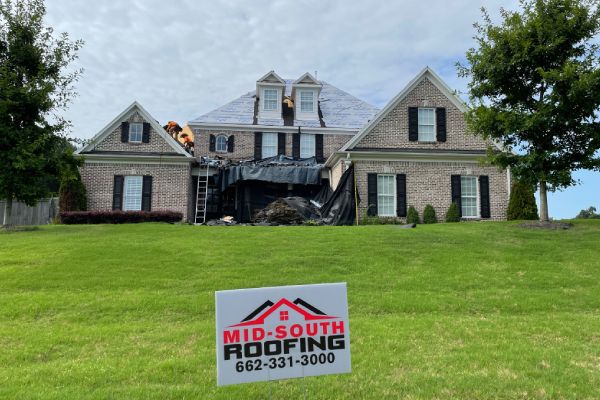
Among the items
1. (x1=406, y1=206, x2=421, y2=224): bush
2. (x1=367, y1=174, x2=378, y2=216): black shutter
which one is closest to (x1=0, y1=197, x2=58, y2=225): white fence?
(x1=367, y1=174, x2=378, y2=216): black shutter

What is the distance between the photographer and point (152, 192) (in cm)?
2264

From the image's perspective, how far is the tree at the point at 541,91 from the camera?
48.3 feet

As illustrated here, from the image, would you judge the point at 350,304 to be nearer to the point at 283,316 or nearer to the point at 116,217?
the point at 283,316

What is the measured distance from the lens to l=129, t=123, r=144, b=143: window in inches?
914

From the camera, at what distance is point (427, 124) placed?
2216cm

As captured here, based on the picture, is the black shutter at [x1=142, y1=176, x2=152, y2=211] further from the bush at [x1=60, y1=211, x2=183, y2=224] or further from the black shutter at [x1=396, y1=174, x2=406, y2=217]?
the black shutter at [x1=396, y1=174, x2=406, y2=217]

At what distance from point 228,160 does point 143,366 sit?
20.4 meters

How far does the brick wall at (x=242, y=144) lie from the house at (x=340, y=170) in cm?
39

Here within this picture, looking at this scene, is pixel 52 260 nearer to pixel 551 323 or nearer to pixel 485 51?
pixel 551 323

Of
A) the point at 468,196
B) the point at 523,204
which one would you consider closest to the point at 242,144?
the point at 468,196

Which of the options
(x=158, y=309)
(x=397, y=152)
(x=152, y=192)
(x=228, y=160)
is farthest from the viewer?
(x=228, y=160)

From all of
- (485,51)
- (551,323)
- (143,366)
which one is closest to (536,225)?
(485,51)

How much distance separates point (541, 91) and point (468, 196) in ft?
22.2

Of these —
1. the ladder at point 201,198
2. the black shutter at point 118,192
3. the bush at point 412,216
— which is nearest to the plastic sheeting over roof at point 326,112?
the ladder at point 201,198
